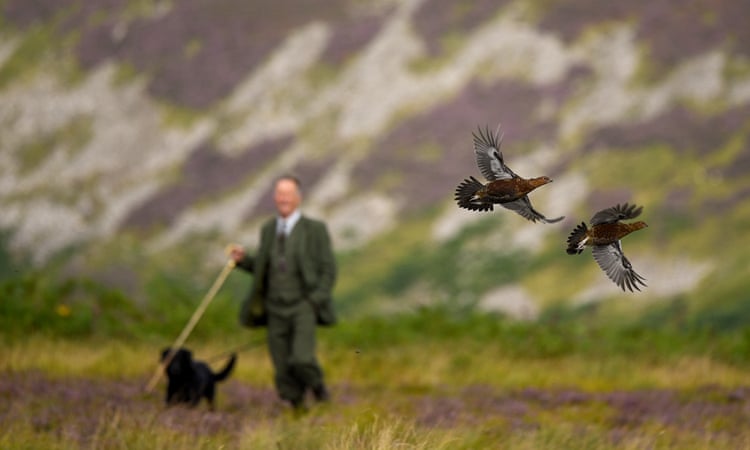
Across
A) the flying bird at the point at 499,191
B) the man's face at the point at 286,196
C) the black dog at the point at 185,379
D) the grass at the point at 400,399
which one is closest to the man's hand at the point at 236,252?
the man's face at the point at 286,196

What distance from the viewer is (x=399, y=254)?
1296 inches

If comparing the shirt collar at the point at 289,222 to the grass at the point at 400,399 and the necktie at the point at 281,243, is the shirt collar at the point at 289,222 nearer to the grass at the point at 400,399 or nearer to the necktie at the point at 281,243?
the necktie at the point at 281,243

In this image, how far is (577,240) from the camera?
4.14 meters

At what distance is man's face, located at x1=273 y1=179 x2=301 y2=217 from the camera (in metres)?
10.9

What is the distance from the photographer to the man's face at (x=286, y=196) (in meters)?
10.9

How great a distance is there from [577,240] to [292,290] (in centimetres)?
702

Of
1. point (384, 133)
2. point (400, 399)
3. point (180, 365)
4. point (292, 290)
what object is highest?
point (384, 133)

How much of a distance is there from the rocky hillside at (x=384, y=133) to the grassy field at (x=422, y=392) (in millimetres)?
11404

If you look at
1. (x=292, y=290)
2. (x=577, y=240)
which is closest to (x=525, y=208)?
(x=577, y=240)

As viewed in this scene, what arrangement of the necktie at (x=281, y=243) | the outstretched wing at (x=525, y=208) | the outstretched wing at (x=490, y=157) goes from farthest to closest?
1. the necktie at (x=281, y=243)
2. the outstretched wing at (x=490, y=157)
3. the outstretched wing at (x=525, y=208)

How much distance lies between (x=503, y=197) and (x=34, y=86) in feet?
134

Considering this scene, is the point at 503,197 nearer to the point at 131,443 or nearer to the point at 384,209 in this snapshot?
the point at 131,443

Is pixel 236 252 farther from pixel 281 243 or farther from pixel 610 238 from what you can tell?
pixel 610 238

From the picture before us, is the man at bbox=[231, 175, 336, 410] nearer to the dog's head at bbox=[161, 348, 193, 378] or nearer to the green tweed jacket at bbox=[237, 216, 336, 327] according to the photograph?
the green tweed jacket at bbox=[237, 216, 336, 327]
